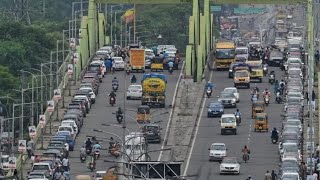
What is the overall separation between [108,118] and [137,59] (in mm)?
18800

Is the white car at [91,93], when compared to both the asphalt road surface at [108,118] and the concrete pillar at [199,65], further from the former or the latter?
the concrete pillar at [199,65]

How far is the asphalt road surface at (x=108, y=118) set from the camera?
5012 inches

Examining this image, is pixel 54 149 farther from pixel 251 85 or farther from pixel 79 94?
pixel 251 85

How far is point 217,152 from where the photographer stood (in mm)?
127500

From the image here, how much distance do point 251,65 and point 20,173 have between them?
120 feet

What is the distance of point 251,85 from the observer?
509 ft

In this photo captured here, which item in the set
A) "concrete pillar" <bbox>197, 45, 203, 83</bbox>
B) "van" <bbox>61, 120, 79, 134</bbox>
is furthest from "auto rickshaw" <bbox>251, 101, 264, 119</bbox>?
"concrete pillar" <bbox>197, 45, 203, 83</bbox>

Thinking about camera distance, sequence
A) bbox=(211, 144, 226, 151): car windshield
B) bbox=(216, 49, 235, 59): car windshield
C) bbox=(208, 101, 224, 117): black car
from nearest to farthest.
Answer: bbox=(211, 144, 226, 151): car windshield < bbox=(208, 101, 224, 117): black car < bbox=(216, 49, 235, 59): car windshield

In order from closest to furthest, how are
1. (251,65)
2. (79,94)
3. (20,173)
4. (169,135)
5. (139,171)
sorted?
(139,171)
(20,173)
(169,135)
(79,94)
(251,65)

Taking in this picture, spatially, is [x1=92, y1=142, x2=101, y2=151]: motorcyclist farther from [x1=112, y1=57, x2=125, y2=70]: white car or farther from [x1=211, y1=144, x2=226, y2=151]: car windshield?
[x1=112, y1=57, x2=125, y2=70]: white car

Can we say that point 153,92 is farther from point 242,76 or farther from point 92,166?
point 92,166

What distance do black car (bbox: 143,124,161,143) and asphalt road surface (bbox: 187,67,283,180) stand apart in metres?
2.46

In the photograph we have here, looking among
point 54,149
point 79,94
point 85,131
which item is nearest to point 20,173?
point 54,149

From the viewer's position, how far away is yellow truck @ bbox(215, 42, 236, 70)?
6383 inches
